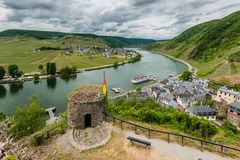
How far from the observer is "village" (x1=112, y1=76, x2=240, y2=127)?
51022 millimetres

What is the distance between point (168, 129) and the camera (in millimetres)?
17453

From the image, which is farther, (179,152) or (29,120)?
(29,120)

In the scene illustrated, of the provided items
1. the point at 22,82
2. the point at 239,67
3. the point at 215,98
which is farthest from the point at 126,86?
the point at 239,67

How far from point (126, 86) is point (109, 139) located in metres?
71.6

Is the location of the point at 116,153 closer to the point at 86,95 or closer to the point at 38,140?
the point at 86,95

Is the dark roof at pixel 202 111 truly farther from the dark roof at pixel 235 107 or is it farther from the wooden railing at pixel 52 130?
the wooden railing at pixel 52 130

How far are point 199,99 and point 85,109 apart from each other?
52673mm

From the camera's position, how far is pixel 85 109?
16922 mm

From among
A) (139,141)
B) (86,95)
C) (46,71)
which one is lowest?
(46,71)

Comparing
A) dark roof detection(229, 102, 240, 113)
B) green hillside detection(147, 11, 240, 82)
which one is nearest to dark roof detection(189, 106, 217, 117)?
dark roof detection(229, 102, 240, 113)

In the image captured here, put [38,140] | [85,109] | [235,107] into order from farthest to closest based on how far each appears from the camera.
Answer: [235,107], [85,109], [38,140]

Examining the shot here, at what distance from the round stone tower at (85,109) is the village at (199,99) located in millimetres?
36508

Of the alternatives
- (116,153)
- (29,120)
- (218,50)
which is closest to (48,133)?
(116,153)

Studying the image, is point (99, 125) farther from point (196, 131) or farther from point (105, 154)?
point (196, 131)
